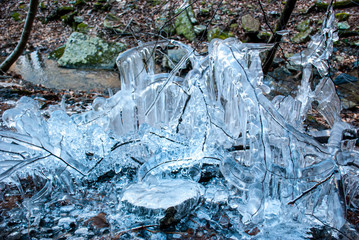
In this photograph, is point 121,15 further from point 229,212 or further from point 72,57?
point 229,212

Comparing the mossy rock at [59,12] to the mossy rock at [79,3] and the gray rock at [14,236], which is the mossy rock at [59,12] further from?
the gray rock at [14,236]

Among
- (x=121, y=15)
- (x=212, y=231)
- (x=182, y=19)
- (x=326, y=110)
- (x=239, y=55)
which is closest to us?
(x=212, y=231)

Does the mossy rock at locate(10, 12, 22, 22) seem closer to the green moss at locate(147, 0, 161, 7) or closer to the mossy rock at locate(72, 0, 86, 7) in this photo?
the mossy rock at locate(72, 0, 86, 7)

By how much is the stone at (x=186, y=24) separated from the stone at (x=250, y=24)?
132 centimetres

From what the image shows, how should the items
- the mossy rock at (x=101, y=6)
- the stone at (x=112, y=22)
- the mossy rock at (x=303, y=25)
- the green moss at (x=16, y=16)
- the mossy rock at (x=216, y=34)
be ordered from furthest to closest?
the mossy rock at (x=101, y=6), the green moss at (x=16, y=16), the stone at (x=112, y=22), the mossy rock at (x=216, y=34), the mossy rock at (x=303, y=25)

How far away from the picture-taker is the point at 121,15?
8844 mm

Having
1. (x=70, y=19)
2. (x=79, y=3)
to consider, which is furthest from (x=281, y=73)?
(x=79, y=3)

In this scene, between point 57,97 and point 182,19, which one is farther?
point 182,19

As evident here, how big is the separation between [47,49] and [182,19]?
3807mm

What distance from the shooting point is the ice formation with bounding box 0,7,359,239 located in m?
2.11

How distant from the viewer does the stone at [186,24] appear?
25.3ft

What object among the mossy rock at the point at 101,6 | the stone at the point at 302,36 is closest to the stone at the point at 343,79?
the stone at the point at 302,36

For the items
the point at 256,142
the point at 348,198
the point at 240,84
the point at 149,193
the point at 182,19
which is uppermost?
the point at 182,19

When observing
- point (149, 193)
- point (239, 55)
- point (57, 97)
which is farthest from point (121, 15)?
point (149, 193)
